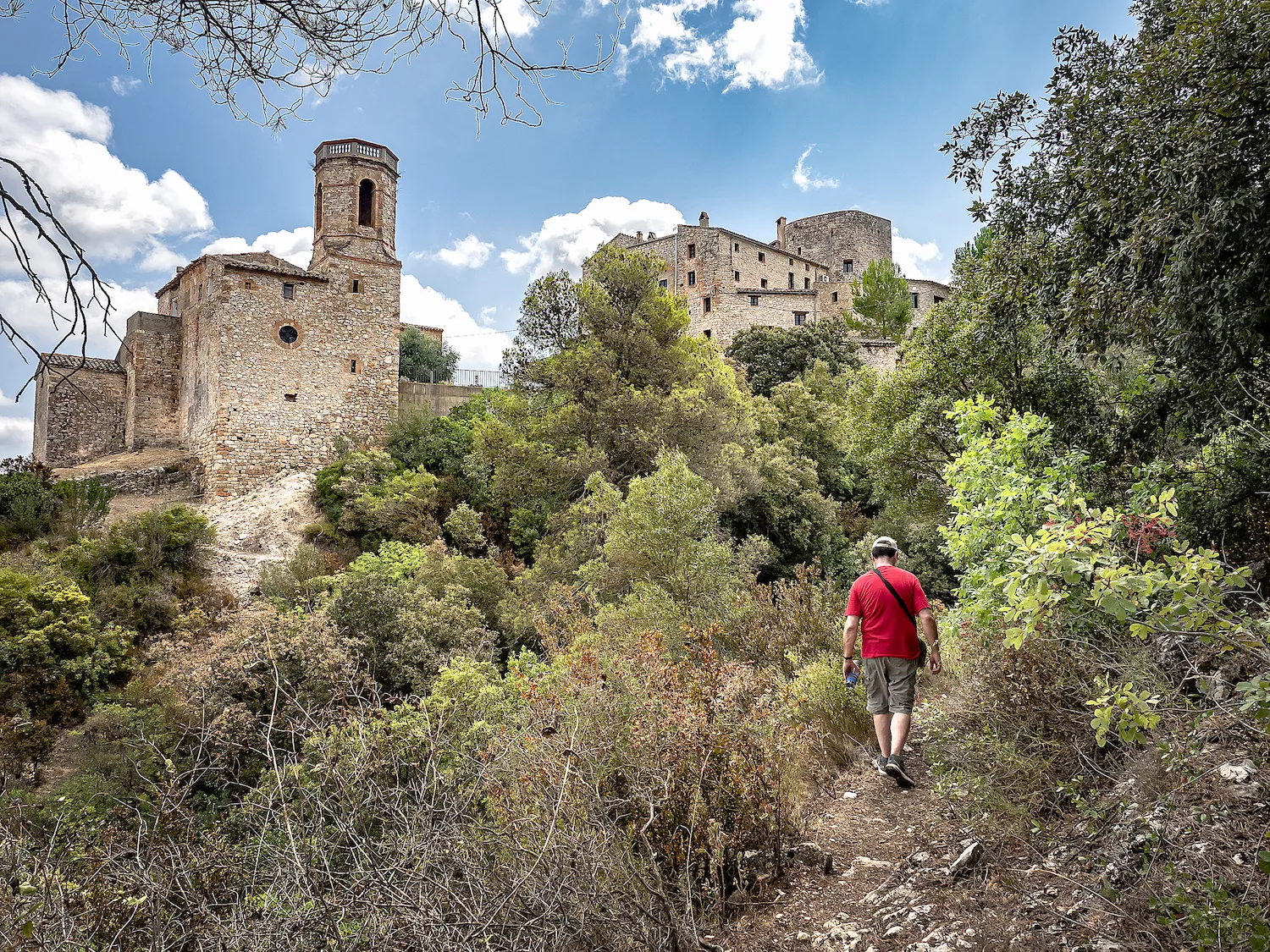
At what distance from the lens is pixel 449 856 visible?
3.09m

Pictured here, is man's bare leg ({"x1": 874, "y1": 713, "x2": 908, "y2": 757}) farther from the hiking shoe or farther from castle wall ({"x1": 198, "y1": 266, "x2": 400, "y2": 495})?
castle wall ({"x1": 198, "y1": 266, "x2": 400, "y2": 495})

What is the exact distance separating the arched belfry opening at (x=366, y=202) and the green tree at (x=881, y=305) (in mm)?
27348

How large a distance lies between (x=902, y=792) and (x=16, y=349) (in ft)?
18.0

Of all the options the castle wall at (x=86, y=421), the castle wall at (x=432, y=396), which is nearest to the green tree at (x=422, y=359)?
the castle wall at (x=432, y=396)

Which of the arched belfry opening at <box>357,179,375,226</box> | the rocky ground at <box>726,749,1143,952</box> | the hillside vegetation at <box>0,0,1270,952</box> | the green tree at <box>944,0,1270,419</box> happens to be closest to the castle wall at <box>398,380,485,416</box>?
the arched belfry opening at <box>357,179,375,226</box>

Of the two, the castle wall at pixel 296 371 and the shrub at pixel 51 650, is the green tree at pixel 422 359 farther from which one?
the shrub at pixel 51 650

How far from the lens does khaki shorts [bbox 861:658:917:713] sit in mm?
5457

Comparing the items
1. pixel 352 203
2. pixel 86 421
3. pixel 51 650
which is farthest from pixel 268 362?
pixel 51 650

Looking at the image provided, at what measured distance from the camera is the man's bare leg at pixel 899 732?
536 centimetres

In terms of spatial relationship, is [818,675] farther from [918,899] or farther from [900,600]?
[918,899]

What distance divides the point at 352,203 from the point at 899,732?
23886mm

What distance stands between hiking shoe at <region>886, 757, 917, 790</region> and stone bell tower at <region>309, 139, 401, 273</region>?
23155 mm

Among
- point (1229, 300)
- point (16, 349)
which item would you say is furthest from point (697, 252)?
point (16, 349)

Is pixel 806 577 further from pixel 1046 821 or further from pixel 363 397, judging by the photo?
pixel 363 397
